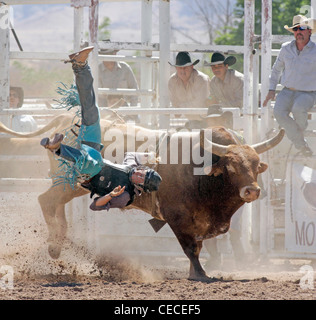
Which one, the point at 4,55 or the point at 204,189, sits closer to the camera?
the point at 204,189

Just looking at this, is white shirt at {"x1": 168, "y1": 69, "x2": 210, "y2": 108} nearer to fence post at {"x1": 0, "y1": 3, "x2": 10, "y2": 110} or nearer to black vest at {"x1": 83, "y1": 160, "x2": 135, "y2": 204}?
fence post at {"x1": 0, "y1": 3, "x2": 10, "y2": 110}

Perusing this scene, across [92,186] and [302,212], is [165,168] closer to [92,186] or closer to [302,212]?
[92,186]

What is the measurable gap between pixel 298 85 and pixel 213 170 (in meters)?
1.73

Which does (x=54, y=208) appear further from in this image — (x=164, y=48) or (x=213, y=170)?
(x=164, y=48)

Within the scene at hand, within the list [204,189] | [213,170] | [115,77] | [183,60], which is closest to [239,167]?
[213,170]

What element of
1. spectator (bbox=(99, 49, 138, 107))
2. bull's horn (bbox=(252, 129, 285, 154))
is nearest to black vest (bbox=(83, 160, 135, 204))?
bull's horn (bbox=(252, 129, 285, 154))

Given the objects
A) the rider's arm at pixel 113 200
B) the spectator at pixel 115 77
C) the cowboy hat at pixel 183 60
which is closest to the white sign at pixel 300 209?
the cowboy hat at pixel 183 60

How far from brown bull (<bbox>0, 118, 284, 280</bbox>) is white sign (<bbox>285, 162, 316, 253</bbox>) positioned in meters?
1.24

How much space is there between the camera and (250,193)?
16.8ft

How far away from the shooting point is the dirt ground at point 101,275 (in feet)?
15.1

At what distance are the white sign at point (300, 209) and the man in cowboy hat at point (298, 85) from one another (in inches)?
10.9

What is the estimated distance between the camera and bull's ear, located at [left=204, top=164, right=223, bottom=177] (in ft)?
17.9

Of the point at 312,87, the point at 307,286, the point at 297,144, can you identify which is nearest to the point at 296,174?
the point at 297,144
